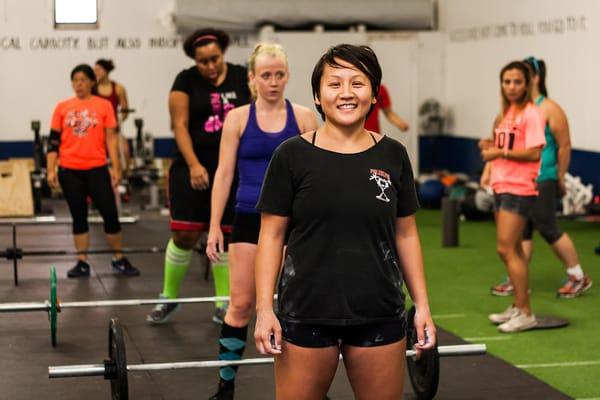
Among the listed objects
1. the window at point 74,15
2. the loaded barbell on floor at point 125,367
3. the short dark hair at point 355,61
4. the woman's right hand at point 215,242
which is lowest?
the loaded barbell on floor at point 125,367

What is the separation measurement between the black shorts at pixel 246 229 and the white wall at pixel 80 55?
9037 mm

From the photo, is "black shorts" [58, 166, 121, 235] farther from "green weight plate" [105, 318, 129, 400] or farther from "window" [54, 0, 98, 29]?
"window" [54, 0, 98, 29]

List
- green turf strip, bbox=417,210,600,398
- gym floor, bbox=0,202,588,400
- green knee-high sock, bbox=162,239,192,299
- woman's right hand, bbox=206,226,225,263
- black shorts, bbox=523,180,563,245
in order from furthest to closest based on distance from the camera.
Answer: black shorts, bbox=523,180,563,245, green knee-high sock, bbox=162,239,192,299, green turf strip, bbox=417,210,600,398, gym floor, bbox=0,202,588,400, woman's right hand, bbox=206,226,225,263

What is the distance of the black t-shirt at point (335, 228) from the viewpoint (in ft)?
8.98

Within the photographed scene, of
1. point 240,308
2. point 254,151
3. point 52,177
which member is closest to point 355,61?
point 254,151

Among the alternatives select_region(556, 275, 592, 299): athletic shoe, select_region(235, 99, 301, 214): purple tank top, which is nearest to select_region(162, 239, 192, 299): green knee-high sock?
select_region(235, 99, 301, 214): purple tank top

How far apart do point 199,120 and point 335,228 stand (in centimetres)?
287

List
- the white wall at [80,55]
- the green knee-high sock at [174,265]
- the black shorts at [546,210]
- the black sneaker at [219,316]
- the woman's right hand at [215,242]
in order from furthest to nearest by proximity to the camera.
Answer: the white wall at [80,55] < the black shorts at [546,210] < the black sneaker at [219,316] < the green knee-high sock at [174,265] < the woman's right hand at [215,242]

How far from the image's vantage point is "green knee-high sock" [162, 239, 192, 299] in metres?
5.77

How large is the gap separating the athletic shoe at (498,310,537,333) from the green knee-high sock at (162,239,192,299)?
5.45 ft

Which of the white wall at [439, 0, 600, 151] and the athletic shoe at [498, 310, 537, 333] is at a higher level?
the white wall at [439, 0, 600, 151]

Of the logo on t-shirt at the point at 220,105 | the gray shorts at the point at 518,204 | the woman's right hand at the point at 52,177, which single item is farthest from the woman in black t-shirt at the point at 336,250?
the woman's right hand at the point at 52,177

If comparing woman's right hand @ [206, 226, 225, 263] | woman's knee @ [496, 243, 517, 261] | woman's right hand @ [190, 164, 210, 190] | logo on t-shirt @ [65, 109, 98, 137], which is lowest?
woman's knee @ [496, 243, 517, 261]

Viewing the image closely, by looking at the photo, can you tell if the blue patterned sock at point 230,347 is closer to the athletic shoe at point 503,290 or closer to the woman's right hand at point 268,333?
the woman's right hand at point 268,333
